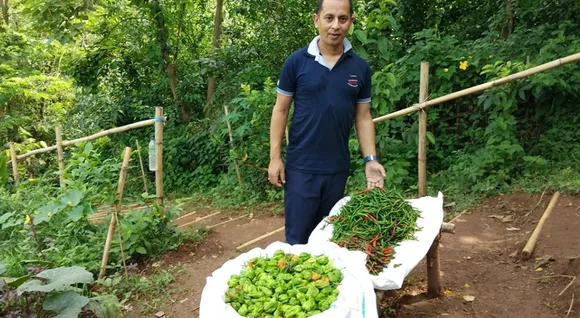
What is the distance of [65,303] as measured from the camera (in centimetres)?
269

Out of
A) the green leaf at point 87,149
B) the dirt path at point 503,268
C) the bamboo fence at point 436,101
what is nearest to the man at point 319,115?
the bamboo fence at point 436,101

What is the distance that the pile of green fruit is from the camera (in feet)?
5.21

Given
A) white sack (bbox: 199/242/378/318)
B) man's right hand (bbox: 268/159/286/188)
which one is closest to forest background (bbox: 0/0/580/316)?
man's right hand (bbox: 268/159/286/188)

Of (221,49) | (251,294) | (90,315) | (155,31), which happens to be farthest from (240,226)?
(155,31)

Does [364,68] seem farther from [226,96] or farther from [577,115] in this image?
[226,96]

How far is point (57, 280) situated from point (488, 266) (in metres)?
3.08

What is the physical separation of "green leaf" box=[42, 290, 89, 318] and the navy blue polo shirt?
1.58 m

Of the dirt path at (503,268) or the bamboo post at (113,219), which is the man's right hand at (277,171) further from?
the bamboo post at (113,219)

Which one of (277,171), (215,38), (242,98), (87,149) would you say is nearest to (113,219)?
(87,149)

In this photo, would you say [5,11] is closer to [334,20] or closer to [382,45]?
[382,45]

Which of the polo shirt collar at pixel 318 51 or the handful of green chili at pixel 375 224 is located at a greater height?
the polo shirt collar at pixel 318 51

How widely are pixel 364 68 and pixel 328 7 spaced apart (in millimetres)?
409

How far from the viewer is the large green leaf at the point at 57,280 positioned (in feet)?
8.44

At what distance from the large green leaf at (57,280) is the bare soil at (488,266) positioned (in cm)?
56
